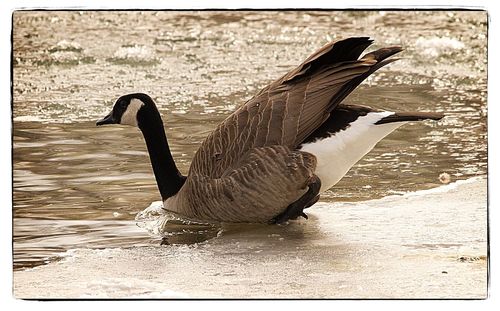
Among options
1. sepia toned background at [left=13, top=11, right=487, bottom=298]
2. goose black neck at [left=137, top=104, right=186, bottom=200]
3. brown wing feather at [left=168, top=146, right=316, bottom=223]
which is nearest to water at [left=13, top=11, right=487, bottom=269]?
sepia toned background at [left=13, top=11, right=487, bottom=298]

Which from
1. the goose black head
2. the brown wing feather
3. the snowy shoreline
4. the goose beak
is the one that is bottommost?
the snowy shoreline

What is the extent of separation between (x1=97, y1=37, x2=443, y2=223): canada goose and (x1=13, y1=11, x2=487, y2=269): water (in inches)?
10.9

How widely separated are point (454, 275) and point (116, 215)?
1313 millimetres

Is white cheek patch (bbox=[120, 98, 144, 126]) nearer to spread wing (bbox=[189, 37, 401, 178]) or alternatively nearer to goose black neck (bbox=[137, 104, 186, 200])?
goose black neck (bbox=[137, 104, 186, 200])

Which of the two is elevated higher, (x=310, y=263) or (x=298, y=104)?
(x=298, y=104)

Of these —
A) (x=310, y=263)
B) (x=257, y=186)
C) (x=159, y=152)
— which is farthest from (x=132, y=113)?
(x=310, y=263)

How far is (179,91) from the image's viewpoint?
4.68 m

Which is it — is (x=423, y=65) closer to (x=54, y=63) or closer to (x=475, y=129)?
(x=475, y=129)

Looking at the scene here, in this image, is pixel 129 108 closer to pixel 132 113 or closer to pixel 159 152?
pixel 132 113

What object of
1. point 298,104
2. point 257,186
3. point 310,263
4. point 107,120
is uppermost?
point 298,104

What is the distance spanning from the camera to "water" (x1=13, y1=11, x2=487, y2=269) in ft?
14.1

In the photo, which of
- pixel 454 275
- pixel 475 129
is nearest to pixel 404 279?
pixel 454 275

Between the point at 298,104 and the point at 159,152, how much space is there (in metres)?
0.64

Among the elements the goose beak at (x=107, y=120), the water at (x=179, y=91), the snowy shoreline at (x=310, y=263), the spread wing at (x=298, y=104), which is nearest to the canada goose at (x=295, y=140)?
the spread wing at (x=298, y=104)
